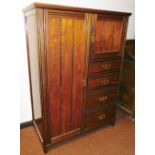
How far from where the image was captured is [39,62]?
141cm

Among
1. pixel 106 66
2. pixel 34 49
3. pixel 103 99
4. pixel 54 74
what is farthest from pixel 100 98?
pixel 34 49

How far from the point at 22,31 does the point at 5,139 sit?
4.85 ft

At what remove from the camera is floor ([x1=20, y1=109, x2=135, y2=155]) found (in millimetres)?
1778

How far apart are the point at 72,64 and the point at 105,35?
1.65 ft

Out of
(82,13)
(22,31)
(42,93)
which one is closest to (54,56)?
(42,93)

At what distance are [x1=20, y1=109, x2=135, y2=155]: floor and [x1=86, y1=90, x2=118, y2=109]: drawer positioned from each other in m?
0.45

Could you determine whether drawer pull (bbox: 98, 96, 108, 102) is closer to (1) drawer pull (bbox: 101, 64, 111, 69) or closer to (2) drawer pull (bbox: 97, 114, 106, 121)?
(2) drawer pull (bbox: 97, 114, 106, 121)

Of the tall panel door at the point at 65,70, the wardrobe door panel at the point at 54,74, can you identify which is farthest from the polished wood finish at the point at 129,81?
the wardrobe door panel at the point at 54,74

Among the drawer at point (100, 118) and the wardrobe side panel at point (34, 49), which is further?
the drawer at point (100, 118)

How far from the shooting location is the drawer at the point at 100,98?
6.04 feet

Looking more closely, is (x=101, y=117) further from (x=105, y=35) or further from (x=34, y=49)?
(x=34, y=49)

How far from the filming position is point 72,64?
61.8 inches

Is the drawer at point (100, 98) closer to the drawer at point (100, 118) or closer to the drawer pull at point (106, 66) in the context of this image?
the drawer at point (100, 118)
